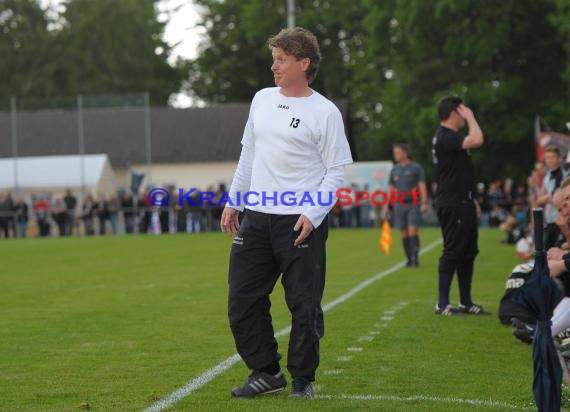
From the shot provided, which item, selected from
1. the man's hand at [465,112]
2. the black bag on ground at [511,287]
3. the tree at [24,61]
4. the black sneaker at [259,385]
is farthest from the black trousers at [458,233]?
the tree at [24,61]

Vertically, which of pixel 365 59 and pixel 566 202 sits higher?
pixel 365 59

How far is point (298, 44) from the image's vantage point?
690 centimetres

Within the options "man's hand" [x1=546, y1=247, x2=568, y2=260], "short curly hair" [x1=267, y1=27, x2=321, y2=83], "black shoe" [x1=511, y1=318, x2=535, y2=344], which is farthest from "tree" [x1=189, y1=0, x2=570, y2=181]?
"short curly hair" [x1=267, y1=27, x2=321, y2=83]

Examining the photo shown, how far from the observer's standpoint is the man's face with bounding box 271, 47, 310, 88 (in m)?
6.91

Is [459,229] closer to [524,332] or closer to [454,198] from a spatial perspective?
[454,198]

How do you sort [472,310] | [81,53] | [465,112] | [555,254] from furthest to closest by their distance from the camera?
1. [81,53]
2. [472,310]
3. [465,112]
4. [555,254]

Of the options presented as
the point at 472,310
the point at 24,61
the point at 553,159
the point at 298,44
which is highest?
the point at 24,61

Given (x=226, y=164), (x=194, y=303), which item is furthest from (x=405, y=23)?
(x=194, y=303)

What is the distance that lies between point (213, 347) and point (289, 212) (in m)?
2.59

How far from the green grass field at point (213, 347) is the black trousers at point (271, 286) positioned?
0.27 m

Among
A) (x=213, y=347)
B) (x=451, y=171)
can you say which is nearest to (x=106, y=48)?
(x=451, y=171)

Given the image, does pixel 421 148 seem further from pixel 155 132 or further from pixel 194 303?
pixel 194 303

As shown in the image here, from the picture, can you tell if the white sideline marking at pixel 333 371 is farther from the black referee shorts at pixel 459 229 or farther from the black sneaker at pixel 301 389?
the black referee shorts at pixel 459 229

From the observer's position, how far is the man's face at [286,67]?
6906 mm
